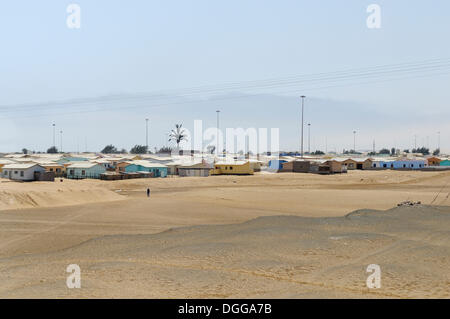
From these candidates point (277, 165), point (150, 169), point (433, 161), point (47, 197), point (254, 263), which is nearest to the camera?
point (254, 263)

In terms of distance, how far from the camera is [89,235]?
25.9 m

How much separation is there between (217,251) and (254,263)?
2513 millimetres

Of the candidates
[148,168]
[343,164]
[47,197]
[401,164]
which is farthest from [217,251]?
[401,164]

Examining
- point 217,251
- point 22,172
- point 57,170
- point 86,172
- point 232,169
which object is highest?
point 22,172

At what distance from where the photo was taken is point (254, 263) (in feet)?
56.5

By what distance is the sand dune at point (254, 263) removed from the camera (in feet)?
45.2

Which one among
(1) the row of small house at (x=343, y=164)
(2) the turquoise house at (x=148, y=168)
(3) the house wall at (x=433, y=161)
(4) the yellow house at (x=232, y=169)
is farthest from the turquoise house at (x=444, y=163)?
(2) the turquoise house at (x=148, y=168)

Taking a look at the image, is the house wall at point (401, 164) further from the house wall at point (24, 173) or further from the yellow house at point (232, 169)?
the house wall at point (24, 173)

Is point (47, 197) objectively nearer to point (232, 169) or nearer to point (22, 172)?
point (22, 172)

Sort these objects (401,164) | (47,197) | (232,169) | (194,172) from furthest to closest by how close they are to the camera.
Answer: (401,164) → (232,169) → (194,172) → (47,197)
